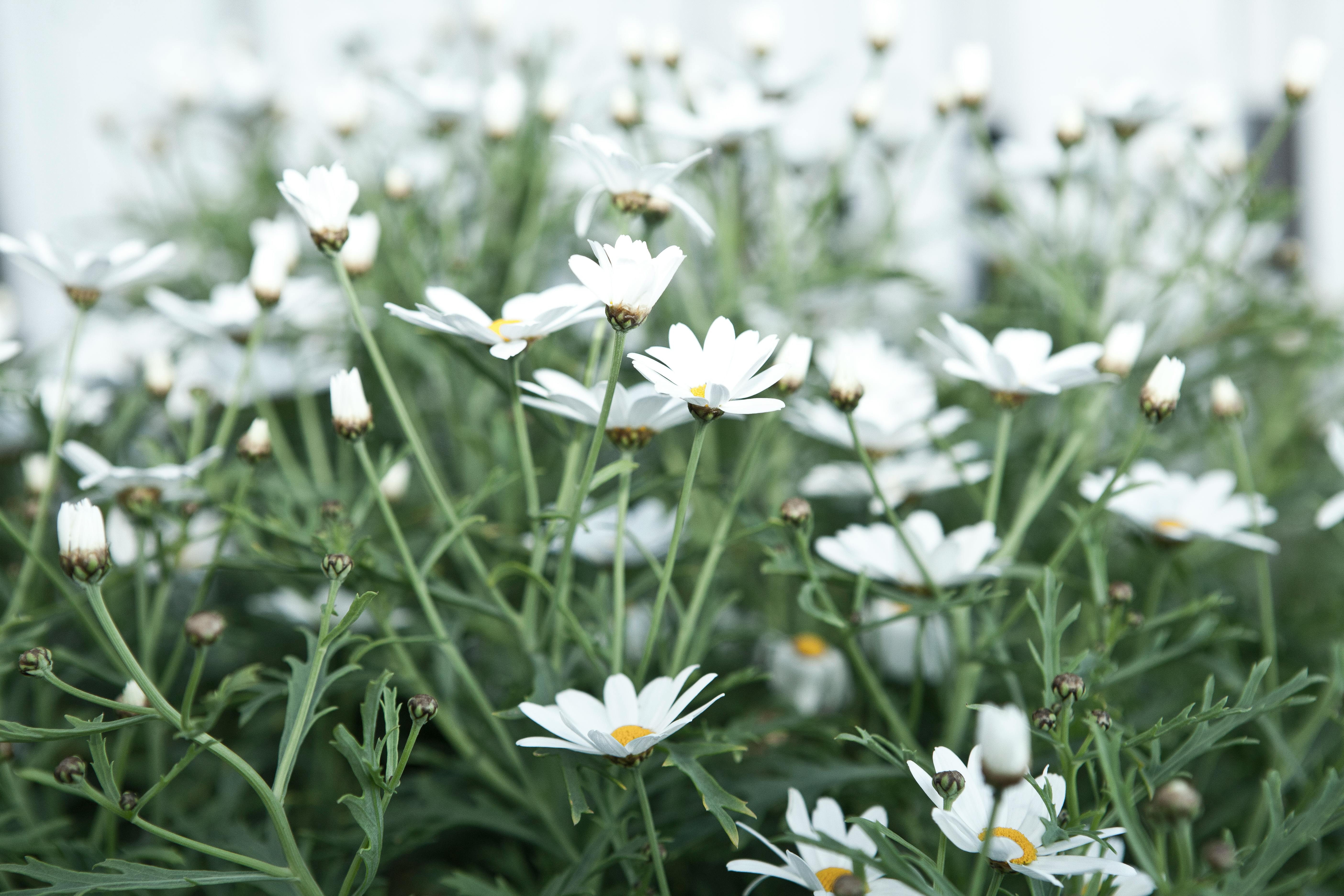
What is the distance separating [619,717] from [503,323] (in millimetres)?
169

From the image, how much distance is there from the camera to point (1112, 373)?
46 cm

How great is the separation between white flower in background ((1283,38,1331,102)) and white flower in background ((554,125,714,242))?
1.44 feet

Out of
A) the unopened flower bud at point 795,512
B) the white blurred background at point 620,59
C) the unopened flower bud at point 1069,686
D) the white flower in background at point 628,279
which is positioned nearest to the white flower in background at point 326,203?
the white flower in background at point 628,279

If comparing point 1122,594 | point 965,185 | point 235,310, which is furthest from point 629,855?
point 965,185

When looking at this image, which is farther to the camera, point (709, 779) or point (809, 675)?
point (809, 675)

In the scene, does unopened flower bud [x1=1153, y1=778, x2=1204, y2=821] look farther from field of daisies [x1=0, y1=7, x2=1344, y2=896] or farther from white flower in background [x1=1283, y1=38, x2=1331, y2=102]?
white flower in background [x1=1283, y1=38, x2=1331, y2=102]

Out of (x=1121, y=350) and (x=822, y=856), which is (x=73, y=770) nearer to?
(x=822, y=856)

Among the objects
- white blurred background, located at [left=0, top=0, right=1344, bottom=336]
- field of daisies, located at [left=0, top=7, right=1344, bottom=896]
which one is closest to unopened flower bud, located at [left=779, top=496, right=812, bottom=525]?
field of daisies, located at [left=0, top=7, right=1344, bottom=896]

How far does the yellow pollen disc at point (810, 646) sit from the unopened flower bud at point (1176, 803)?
32 cm

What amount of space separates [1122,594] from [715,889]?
0.82 feet

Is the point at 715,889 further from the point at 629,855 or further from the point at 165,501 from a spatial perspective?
the point at 165,501

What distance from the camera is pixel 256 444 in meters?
0.44

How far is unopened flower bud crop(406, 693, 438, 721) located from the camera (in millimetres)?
330

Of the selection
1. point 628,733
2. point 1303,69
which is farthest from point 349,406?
point 1303,69
